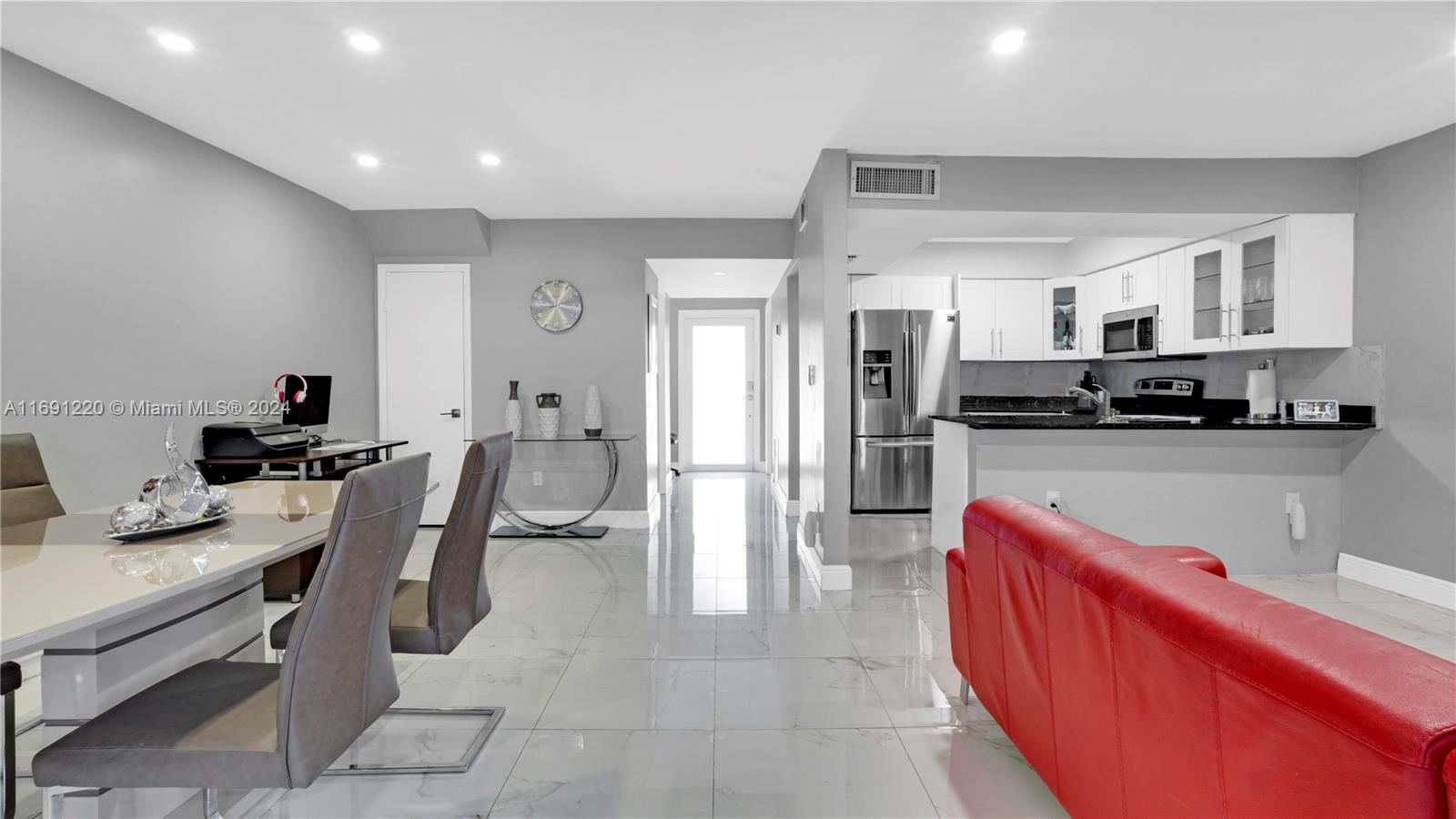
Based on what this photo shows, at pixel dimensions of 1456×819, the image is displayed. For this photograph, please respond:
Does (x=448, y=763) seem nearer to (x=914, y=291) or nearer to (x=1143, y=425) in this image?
(x=1143, y=425)

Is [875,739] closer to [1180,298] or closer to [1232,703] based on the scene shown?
[1232,703]

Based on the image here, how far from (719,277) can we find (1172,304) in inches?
143

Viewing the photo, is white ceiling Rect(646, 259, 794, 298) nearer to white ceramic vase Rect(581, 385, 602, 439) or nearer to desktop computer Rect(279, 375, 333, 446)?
white ceramic vase Rect(581, 385, 602, 439)

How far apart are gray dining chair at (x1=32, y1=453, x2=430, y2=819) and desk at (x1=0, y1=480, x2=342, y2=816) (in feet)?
0.50

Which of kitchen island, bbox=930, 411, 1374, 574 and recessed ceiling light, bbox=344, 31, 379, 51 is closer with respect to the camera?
recessed ceiling light, bbox=344, 31, 379, 51

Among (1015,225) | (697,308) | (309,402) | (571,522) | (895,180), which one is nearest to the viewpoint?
(895,180)

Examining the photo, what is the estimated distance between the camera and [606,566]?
161 inches

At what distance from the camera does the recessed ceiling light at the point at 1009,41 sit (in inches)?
95.0

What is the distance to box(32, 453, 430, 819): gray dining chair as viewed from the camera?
116cm

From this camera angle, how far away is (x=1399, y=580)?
11.4 ft

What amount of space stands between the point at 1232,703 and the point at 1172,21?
8.11ft

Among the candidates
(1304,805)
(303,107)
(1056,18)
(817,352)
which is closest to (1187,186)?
(1056,18)

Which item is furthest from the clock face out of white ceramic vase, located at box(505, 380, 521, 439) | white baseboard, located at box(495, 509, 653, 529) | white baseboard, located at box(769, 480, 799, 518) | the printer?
white baseboard, located at box(769, 480, 799, 518)

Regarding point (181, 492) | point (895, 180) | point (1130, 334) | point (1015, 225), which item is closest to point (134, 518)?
point (181, 492)
